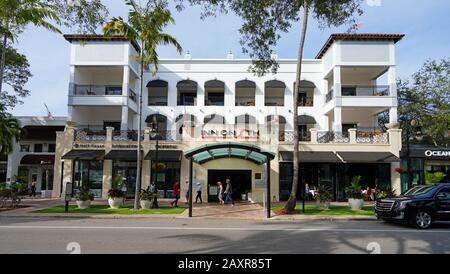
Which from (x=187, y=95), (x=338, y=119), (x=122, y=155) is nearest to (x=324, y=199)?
(x=338, y=119)

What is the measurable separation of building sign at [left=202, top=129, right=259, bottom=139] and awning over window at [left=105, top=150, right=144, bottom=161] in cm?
518

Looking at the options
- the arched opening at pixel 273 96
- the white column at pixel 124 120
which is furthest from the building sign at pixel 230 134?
the white column at pixel 124 120

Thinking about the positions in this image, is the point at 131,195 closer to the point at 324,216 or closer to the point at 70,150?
the point at 70,150

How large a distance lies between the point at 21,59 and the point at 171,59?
41.7 ft

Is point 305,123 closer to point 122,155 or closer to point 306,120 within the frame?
point 306,120

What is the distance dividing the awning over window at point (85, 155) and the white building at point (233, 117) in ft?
0.22

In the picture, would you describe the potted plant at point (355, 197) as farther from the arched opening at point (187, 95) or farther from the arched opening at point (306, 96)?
the arched opening at point (187, 95)

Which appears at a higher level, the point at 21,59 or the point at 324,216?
the point at 21,59

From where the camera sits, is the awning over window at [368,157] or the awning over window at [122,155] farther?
the awning over window at [122,155]

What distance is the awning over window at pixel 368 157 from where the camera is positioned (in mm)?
23688

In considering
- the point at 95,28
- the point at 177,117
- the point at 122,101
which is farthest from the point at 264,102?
the point at 95,28

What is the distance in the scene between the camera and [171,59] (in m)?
30.5

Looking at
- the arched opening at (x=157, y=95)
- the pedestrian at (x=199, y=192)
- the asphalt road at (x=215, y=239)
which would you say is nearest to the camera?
the asphalt road at (x=215, y=239)

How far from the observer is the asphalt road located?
8.79 metres
